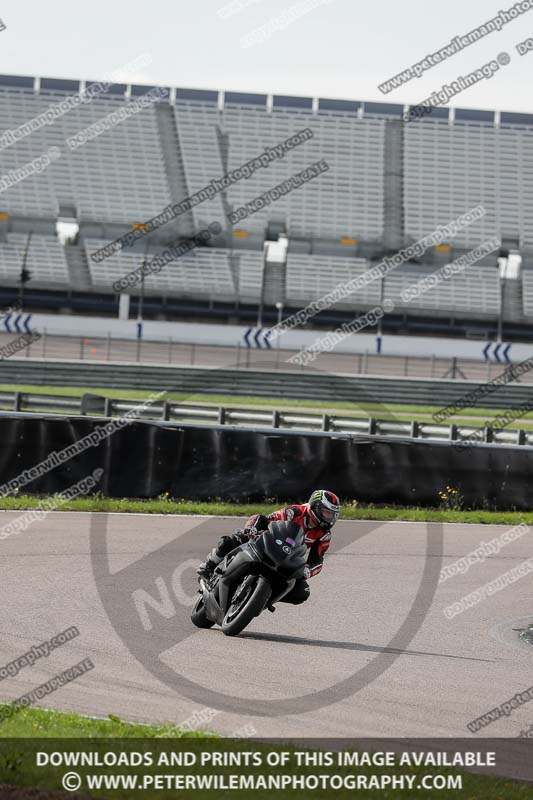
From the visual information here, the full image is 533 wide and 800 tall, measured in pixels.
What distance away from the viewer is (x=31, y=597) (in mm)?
11016

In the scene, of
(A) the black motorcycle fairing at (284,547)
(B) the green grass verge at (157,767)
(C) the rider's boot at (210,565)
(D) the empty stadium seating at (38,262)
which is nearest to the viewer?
(B) the green grass verge at (157,767)

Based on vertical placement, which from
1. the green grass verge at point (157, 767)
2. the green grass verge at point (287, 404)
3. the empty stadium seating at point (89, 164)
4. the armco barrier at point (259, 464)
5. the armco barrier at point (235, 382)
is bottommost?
the green grass verge at point (157, 767)

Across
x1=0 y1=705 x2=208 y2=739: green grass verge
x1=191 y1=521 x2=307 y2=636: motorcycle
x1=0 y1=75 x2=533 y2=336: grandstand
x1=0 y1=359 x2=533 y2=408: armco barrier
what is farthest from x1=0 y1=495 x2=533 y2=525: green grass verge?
x1=0 y1=75 x2=533 y2=336: grandstand

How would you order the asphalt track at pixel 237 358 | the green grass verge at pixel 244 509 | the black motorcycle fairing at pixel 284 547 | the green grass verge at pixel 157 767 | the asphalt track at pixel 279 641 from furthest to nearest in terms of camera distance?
the asphalt track at pixel 237 358 → the green grass verge at pixel 244 509 → the black motorcycle fairing at pixel 284 547 → the asphalt track at pixel 279 641 → the green grass verge at pixel 157 767

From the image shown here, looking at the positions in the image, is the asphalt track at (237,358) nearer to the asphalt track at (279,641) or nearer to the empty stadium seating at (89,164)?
the empty stadium seating at (89,164)

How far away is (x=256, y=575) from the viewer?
384 inches

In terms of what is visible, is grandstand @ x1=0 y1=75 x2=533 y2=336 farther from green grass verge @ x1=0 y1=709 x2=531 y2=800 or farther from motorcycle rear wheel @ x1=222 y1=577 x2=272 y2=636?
green grass verge @ x1=0 y1=709 x2=531 y2=800

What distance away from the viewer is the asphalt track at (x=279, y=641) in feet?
25.5

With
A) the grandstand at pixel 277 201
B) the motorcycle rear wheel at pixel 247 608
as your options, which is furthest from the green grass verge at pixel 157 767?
the grandstand at pixel 277 201

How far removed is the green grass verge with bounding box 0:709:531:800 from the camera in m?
5.67

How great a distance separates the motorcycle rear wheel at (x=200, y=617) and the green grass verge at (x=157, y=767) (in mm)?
3417

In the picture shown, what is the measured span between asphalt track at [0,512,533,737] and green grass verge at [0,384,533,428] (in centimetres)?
1805

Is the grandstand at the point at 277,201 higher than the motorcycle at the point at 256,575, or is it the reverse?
the grandstand at the point at 277,201

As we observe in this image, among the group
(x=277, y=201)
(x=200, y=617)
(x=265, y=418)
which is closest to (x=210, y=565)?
(x=200, y=617)
